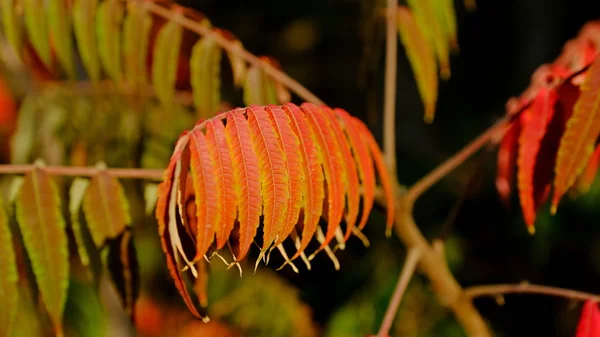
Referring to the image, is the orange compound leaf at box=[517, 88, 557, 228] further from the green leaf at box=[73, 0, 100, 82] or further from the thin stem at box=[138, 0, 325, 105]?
the green leaf at box=[73, 0, 100, 82]

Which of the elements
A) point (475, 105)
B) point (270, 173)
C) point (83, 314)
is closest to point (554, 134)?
point (270, 173)

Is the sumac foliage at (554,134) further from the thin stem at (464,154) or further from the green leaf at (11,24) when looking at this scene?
the green leaf at (11,24)

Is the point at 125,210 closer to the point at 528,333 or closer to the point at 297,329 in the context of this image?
the point at 297,329

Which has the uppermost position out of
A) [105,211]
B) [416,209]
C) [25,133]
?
[25,133]

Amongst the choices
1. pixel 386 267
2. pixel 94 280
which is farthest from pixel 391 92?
pixel 386 267

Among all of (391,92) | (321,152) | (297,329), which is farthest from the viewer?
(297,329)

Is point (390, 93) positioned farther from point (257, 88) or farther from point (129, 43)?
point (129, 43)

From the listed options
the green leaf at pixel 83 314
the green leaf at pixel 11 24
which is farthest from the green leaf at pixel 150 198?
the green leaf at pixel 83 314
